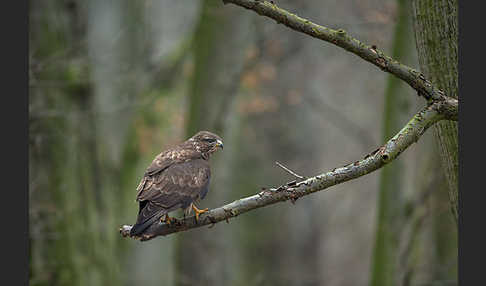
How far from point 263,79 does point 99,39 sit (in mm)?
5737

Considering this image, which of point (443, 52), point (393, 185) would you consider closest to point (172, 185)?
A: point (443, 52)

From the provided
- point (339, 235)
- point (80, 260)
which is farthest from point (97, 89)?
point (339, 235)

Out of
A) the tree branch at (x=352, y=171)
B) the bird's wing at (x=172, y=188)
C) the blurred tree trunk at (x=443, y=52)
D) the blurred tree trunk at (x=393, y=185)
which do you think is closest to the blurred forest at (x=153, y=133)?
the blurred tree trunk at (x=393, y=185)

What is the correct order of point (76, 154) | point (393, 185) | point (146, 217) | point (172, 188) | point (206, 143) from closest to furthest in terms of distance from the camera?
point (146, 217)
point (172, 188)
point (206, 143)
point (393, 185)
point (76, 154)

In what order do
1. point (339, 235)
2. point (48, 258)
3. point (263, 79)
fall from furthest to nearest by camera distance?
point (339, 235)
point (263, 79)
point (48, 258)

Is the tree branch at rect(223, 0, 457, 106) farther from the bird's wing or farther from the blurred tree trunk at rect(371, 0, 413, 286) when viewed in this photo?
the blurred tree trunk at rect(371, 0, 413, 286)

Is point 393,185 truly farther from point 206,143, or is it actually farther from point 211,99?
point 206,143

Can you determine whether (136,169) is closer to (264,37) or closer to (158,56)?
(158,56)

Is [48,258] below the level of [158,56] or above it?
below

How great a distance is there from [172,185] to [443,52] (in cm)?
250

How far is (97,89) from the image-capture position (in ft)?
37.3

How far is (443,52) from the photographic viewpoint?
4508 millimetres

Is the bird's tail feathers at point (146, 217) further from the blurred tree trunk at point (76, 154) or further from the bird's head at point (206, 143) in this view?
the blurred tree trunk at point (76, 154)

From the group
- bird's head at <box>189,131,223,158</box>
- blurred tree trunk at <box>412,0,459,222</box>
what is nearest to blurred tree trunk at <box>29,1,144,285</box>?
bird's head at <box>189,131,223,158</box>
